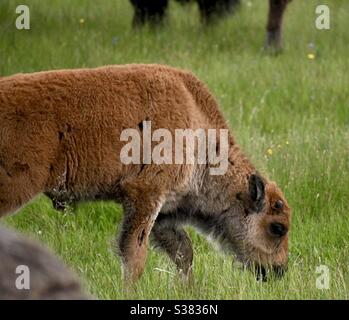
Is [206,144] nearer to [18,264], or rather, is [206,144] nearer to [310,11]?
[18,264]

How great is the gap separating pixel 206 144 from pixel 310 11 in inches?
382

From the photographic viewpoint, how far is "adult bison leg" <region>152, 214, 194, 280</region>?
251 inches

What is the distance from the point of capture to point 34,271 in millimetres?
→ 2957

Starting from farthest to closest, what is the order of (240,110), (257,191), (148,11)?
(148,11) < (240,110) < (257,191)

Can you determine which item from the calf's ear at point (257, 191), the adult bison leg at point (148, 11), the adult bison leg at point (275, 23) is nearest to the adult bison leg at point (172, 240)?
the calf's ear at point (257, 191)

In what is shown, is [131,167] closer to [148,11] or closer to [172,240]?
[172,240]

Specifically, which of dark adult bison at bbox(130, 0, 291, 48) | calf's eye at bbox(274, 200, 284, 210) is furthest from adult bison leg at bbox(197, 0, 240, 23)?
calf's eye at bbox(274, 200, 284, 210)

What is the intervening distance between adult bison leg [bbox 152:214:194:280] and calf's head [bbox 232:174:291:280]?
30cm

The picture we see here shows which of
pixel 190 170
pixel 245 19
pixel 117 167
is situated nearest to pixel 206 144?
pixel 190 170

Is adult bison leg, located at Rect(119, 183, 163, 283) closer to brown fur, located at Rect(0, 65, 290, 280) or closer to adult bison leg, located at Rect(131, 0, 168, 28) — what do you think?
brown fur, located at Rect(0, 65, 290, 280)

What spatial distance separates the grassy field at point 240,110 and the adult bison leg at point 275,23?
16 cm

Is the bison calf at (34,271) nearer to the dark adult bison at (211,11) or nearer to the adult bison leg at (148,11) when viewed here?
the dark adult bison at (211,11)

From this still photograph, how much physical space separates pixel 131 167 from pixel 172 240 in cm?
72

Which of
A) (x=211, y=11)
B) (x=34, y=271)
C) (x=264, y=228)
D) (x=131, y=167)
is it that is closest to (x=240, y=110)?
(x=264, y=228)
